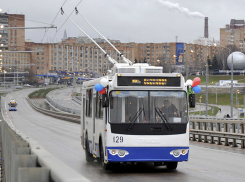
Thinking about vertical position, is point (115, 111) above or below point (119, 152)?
above

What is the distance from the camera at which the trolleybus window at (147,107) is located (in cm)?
1184

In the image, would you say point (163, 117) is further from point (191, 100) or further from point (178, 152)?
point (178, 152)

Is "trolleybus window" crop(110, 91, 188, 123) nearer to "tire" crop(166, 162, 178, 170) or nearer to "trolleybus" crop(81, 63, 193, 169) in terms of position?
"trolleybus" crop(81, 63, 193, 169)

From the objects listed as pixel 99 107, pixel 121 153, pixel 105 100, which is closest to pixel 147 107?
pixel 105 100

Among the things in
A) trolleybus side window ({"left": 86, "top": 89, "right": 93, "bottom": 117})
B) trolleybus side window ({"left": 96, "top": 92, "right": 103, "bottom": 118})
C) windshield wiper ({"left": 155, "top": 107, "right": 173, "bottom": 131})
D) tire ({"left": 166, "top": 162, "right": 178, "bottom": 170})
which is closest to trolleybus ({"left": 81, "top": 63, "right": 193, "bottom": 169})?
windshield wiper ({"left": 155, "top": 107, "right": 173, "bottom": 131})

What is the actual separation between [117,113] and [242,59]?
13980 cm

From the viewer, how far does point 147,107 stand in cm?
1195

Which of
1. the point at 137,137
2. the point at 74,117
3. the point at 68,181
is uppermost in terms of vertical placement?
the point at 68,181

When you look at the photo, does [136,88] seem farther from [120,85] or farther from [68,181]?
[68,181]

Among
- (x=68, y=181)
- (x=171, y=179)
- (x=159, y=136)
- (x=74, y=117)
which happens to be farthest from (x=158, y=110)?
(x=74, y=117)

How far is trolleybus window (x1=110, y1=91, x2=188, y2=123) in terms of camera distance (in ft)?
38.9

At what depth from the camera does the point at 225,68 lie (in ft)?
635

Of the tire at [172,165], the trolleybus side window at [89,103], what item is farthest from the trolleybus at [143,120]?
the trolleybus side window at [89,103]

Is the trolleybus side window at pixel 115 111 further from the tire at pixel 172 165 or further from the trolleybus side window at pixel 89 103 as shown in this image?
the trolleybus side window at pixel 89 103
